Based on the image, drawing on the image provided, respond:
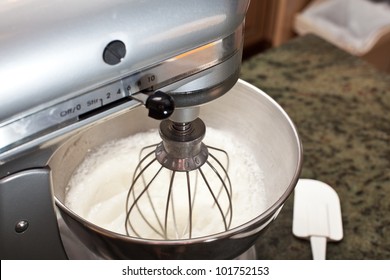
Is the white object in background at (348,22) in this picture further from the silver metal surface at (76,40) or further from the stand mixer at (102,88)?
the silver metal surface at (76,40)

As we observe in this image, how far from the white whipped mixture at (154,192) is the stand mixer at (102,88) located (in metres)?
0.10

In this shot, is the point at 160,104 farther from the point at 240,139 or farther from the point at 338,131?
the point at 338,131

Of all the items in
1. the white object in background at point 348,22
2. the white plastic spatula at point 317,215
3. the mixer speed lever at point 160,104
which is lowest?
the white object in background at point 348,22

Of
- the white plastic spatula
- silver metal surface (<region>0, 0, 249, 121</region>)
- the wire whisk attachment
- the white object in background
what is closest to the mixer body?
silver metal surface (<region>0, 0, 249, 121</region>)

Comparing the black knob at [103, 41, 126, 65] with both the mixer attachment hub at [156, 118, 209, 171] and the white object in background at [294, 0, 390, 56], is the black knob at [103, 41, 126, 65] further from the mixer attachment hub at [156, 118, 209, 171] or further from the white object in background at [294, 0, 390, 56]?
the white object in background at [294, 0, 390, 56]

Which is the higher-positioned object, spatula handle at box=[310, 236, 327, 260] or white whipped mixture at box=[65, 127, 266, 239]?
white whipped mixture at box=[65, 127, 266, 239]

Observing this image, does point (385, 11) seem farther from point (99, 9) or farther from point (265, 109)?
point (99, 9)

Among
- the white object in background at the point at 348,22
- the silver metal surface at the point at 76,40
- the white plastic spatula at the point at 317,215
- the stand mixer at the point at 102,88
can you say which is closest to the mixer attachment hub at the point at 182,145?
the stand mixer at the point at 102,88

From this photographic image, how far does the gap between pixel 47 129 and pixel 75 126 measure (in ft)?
0.08

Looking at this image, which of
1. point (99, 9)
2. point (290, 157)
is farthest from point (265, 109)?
point (99, 9)

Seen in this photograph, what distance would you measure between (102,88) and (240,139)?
33cm

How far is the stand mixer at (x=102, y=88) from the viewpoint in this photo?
368 mm

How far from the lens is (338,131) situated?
82 centimetres

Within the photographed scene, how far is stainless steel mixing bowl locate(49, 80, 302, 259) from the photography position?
0.47m
